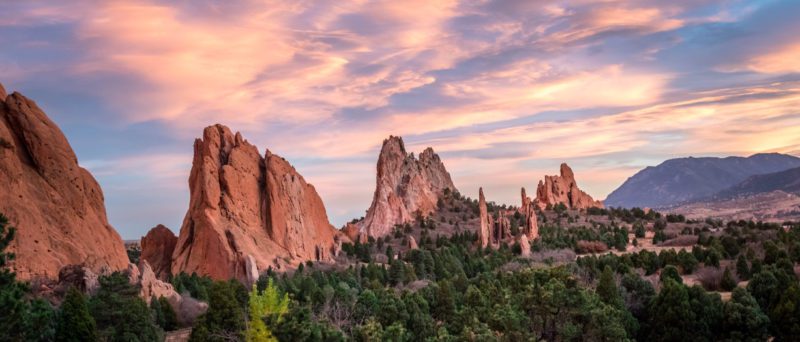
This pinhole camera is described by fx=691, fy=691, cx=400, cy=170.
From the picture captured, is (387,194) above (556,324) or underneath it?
above

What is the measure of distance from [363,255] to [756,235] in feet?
195

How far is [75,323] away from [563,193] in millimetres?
148600

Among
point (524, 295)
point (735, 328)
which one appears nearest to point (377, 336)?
point (524, 295)

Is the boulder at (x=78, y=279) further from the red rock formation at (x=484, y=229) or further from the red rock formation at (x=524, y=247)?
the red rock formation at (x=484, y=229)

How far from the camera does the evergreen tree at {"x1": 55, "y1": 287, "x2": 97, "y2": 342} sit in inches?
1665

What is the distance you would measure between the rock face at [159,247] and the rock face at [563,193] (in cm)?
10167

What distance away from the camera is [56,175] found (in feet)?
227

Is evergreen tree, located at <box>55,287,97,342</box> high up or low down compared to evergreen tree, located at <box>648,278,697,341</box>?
up

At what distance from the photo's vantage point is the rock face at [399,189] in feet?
485

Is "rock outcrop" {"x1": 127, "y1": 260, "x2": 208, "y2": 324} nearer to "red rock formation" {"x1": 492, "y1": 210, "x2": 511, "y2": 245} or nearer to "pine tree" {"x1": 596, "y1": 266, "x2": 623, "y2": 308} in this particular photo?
"pine tree" {"x1": 596, "y1": 266, "x2": 623, "y2": 308}

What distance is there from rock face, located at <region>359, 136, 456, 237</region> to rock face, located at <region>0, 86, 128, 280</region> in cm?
7504

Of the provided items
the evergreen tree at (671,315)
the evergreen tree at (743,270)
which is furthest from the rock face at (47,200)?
the evergreen tree at (743,270)

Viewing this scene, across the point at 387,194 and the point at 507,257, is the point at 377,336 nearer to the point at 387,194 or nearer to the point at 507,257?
the point at 507,257

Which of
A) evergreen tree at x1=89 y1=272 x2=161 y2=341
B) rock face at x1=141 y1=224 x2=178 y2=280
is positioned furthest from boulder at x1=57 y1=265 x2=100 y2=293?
rock face at x1=141 y1=224 x2=178 y2=280
